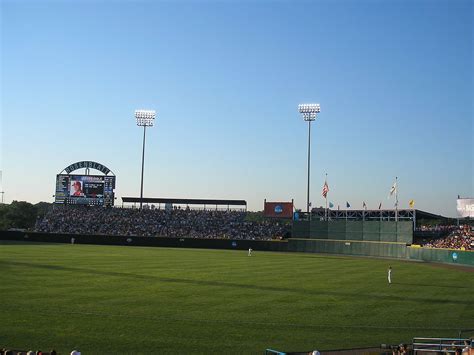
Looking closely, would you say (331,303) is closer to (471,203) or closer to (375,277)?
(375,277)

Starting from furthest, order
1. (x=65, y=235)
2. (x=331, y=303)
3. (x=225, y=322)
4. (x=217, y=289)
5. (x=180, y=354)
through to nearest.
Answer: (x=65, y=235) < (x=217, y=289) < (x=331, y=303) < (x=225, y=322) < (x=180, y=354)

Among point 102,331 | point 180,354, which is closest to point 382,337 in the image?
point 180,354

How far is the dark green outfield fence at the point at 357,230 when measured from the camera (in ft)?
191

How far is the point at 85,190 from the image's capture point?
249 feet

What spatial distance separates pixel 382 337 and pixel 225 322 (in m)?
5.24

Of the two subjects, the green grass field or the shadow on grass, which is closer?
the green grass field

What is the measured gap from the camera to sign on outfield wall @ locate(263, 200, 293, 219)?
79250 millimetres

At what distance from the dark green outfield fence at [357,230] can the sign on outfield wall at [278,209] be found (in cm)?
1170

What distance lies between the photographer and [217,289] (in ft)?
79.7

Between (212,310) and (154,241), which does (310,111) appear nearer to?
(154,241)

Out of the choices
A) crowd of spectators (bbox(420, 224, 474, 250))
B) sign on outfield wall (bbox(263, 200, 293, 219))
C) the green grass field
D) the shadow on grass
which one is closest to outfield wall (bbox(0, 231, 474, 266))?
crowd of spectators (bbox(420, 224, 474, 250))

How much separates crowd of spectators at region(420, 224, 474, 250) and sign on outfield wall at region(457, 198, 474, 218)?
12382mm

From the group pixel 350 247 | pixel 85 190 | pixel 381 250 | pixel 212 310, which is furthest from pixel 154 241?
pixel 212 310

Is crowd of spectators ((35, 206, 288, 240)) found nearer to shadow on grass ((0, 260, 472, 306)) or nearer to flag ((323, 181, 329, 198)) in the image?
flag ((323, 181, 329, 198))
